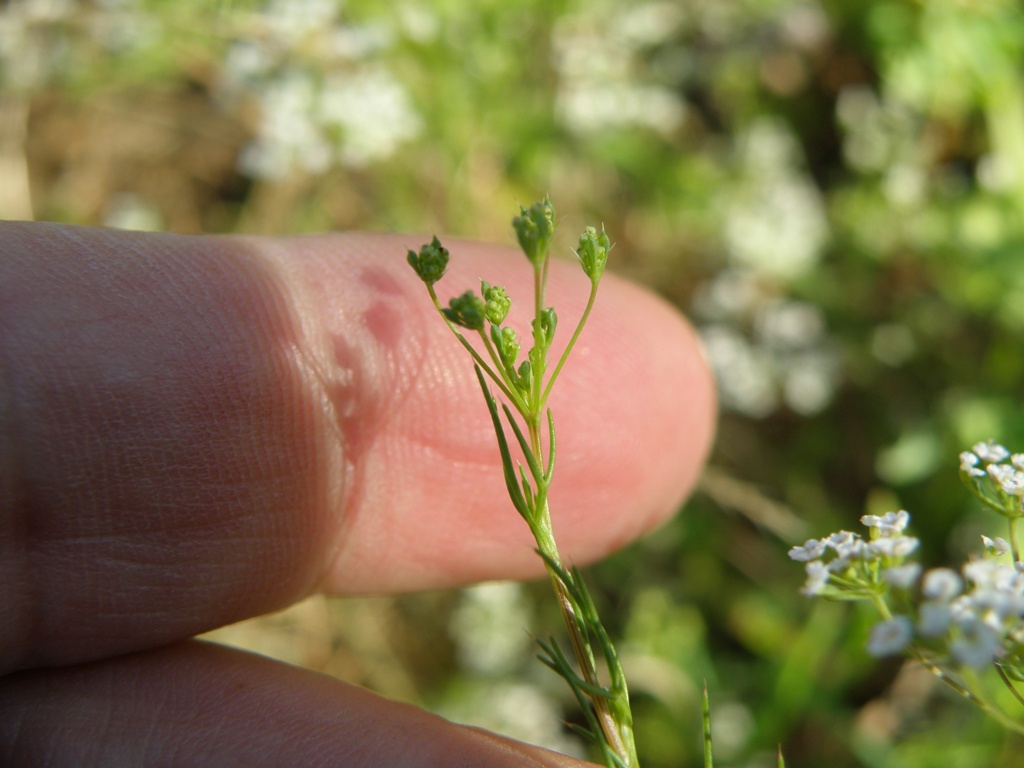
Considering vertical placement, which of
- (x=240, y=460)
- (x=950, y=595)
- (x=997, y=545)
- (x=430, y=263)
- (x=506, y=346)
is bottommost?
(x=240, y=460)

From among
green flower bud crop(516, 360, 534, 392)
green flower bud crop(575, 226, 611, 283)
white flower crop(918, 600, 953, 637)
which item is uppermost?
green flower bud crop(575, 226, 611, 283)

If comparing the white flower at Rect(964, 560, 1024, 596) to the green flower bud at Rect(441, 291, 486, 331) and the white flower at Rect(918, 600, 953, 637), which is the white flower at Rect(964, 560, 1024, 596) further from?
the green flower bud at Rect(441, 291, 486, 331)

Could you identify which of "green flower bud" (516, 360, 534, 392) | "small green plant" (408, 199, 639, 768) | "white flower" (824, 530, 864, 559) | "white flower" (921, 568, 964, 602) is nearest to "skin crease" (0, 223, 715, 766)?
"small green plant" (408, 199, 639, 768)

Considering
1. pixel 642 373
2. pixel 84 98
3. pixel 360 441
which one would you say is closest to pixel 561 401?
pixel 642 373

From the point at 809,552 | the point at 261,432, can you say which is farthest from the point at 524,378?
the point at 261,432

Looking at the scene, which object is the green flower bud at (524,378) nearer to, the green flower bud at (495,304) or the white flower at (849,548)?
the green flower bud at (495,304)

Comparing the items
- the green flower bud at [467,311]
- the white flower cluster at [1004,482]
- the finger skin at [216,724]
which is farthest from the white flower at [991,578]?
the finger skin at [216,724]

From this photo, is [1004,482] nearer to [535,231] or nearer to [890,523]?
[890,523]
